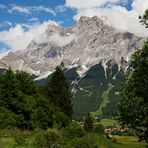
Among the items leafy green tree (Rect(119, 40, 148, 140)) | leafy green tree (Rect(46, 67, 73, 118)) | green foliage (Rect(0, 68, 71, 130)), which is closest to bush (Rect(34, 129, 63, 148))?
leafy green tree (Rect(119, 40, 148, 140))

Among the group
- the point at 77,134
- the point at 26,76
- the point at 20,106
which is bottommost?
the point at 77,134

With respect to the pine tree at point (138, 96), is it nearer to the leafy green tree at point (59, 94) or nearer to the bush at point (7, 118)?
the bush at point (7, 118)

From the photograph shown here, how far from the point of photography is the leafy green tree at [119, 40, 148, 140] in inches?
1672

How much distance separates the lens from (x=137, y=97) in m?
42.2

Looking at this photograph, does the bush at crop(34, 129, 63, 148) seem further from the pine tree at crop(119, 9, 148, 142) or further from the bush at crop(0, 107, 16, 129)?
the bush at crop(0, 107, 16, 129)

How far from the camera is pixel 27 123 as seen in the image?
57656 mm

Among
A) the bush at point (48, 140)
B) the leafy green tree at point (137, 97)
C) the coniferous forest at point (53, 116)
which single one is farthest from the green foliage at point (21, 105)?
the bush at point (48, 140)

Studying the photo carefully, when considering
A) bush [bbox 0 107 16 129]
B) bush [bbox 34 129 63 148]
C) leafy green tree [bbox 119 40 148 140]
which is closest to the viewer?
bush [bbox 34 129 63 148]

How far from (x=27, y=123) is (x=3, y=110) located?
4634 mm

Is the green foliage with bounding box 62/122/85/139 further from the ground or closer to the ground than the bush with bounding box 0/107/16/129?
closer to the ground

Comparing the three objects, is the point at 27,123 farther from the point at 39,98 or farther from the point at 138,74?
the point at 138,74

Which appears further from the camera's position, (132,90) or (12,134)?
(132,90)

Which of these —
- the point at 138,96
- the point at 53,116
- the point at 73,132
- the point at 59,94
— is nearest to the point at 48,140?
the point at 73,132

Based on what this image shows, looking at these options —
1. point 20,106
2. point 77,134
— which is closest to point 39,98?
point 20,106
